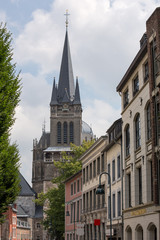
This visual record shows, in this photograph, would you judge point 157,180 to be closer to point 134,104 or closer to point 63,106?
point 134,104

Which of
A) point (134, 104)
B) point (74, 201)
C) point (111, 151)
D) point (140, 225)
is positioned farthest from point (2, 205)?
point (74, 201)

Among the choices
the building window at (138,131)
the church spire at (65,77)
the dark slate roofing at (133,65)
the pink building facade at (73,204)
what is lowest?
the pink building facade at (73,204)

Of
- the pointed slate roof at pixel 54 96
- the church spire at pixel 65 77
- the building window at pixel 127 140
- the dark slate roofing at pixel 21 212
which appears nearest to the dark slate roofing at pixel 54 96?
the pointed slate roof at pixel 54 96

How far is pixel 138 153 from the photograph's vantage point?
2741 centimetres

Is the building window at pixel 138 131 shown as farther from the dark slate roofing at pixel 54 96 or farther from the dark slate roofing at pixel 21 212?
the dark slate roofing at pixel 21 212

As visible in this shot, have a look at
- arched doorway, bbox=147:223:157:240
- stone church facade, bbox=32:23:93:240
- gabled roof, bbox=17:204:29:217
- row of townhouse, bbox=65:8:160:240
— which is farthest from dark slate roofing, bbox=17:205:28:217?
arched doorway, bbox=147:223:157:240

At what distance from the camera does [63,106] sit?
447 ft

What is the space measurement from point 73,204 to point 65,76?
270ft

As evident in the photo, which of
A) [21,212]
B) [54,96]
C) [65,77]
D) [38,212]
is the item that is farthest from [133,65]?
[38,212]

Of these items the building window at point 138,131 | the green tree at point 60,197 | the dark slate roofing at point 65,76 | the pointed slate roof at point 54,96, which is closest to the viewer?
the building window at point 138,131

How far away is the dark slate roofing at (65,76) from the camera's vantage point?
138 metres

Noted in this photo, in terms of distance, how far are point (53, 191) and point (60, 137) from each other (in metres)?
58.5

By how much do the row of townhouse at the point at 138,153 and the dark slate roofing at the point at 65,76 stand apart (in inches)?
3830

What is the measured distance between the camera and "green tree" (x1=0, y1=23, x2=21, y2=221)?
23484mm
